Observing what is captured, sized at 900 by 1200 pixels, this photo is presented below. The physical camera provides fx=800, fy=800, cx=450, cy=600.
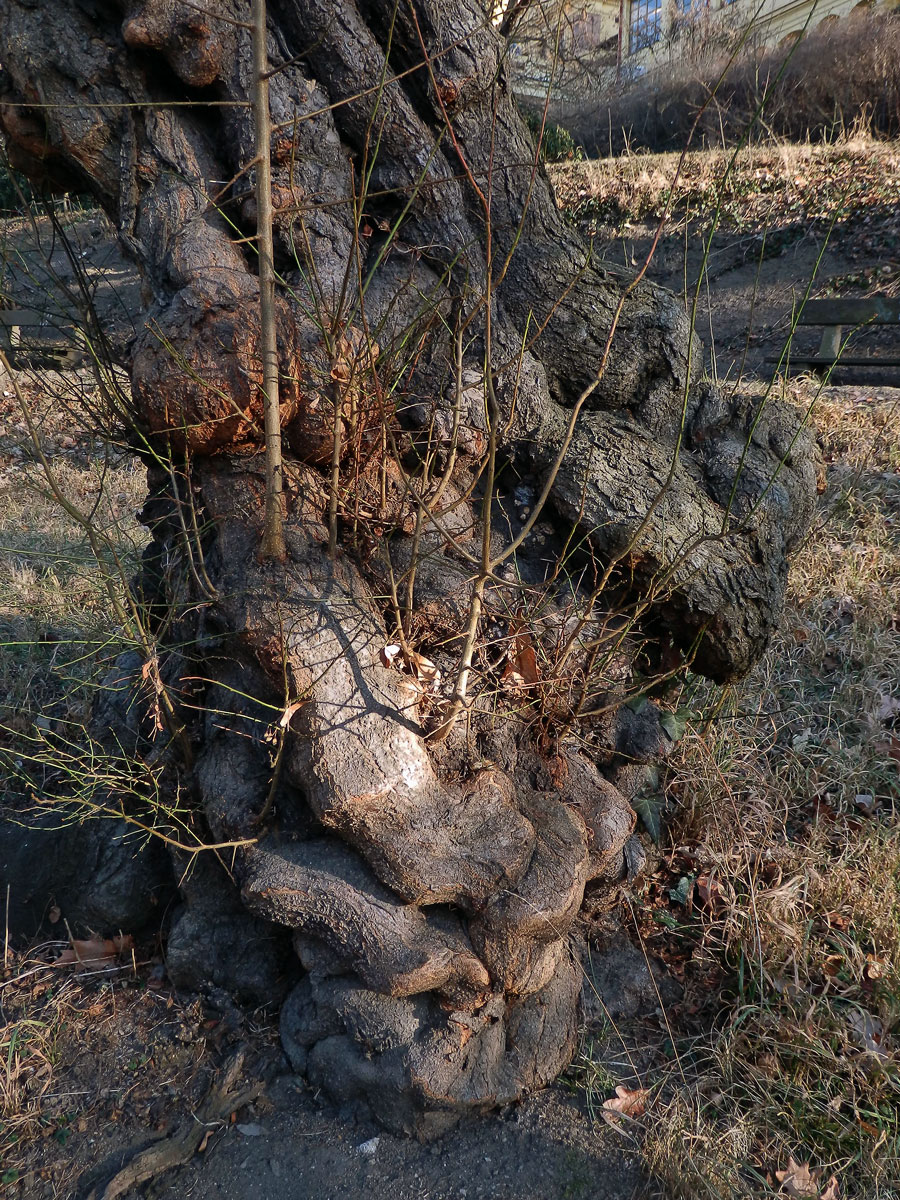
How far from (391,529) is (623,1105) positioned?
6.26 ft

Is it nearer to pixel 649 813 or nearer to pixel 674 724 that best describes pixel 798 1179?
pixel 649 813

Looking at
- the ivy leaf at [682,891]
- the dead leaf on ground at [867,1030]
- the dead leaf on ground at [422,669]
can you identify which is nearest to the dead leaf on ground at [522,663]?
the dead leaf on ground at [422,669]

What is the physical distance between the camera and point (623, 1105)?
2.39 meters

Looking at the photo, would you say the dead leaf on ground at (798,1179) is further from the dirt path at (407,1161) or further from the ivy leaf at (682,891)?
the ivy leaf at (682,891)

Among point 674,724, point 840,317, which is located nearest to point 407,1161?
point 674,724

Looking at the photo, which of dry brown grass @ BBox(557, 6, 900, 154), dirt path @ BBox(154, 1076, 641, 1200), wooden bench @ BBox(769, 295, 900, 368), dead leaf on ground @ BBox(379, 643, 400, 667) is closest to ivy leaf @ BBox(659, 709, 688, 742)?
dead leaf on ground @ BBox(379, 643, 400, 667)

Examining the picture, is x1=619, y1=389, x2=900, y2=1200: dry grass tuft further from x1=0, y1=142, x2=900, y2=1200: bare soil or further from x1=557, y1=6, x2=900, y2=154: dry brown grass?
x1=557, y1=6, x2=900, y2=154: dry brown grass

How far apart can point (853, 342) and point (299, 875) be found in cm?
863

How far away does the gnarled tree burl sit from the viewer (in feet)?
7.73

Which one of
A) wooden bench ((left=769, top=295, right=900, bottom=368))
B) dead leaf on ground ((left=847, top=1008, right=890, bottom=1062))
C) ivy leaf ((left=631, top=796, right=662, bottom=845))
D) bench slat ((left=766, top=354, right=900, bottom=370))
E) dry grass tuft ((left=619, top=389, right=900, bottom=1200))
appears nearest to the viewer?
dry grass tuft ((left=619, top=389, right=900, bottom=1200))

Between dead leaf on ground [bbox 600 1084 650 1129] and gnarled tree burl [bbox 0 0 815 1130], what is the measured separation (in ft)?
0.71

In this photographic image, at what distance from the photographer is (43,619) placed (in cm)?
446

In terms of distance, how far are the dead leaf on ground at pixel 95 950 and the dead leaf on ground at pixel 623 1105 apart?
5.57ft

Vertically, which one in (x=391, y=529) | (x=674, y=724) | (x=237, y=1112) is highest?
(x=391, y=529)
